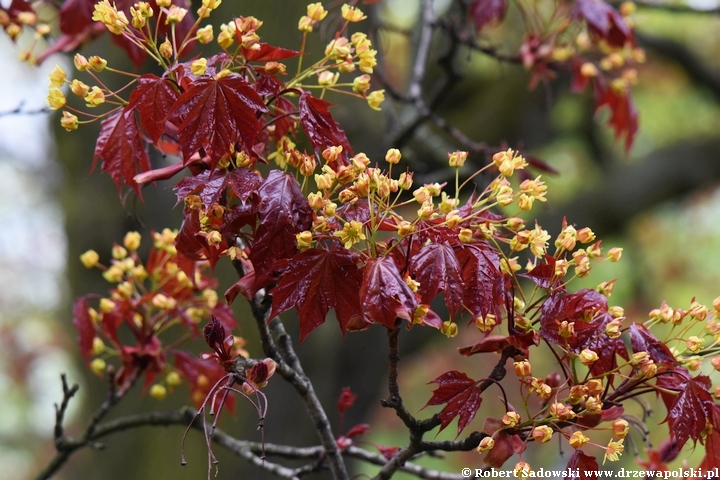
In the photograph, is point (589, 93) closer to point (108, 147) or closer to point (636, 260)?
point (636, 260)

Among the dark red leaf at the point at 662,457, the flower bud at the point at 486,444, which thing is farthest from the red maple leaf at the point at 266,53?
the dark red leaf at the point at 662,457

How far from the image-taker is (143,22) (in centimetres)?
71

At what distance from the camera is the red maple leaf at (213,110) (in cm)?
69

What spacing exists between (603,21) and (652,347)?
0.95m

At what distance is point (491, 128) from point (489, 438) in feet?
7.05

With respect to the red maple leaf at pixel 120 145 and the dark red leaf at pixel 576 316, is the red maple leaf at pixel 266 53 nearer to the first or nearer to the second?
the red maple leaf at pixel 120 145

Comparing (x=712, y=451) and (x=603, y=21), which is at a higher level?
(x=603, y=21)

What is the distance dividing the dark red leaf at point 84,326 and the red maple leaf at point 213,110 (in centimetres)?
57

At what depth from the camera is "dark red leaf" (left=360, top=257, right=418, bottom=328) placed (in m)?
0.64

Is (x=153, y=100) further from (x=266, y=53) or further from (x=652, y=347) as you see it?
(x=652, y=347)

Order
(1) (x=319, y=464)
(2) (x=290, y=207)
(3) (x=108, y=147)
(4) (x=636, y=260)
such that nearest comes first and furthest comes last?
1. (2) (x=290, y=207)
2. (3) (x=108, y=147)
3. (1) (x=319, y=464)
4. (4) (x=636, y=260)

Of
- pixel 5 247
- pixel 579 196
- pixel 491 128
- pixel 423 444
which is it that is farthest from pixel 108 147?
pixel 5 247

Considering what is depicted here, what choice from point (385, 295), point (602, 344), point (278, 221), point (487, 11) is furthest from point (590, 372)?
point (487, 11)

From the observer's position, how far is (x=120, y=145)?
0.81 metres
